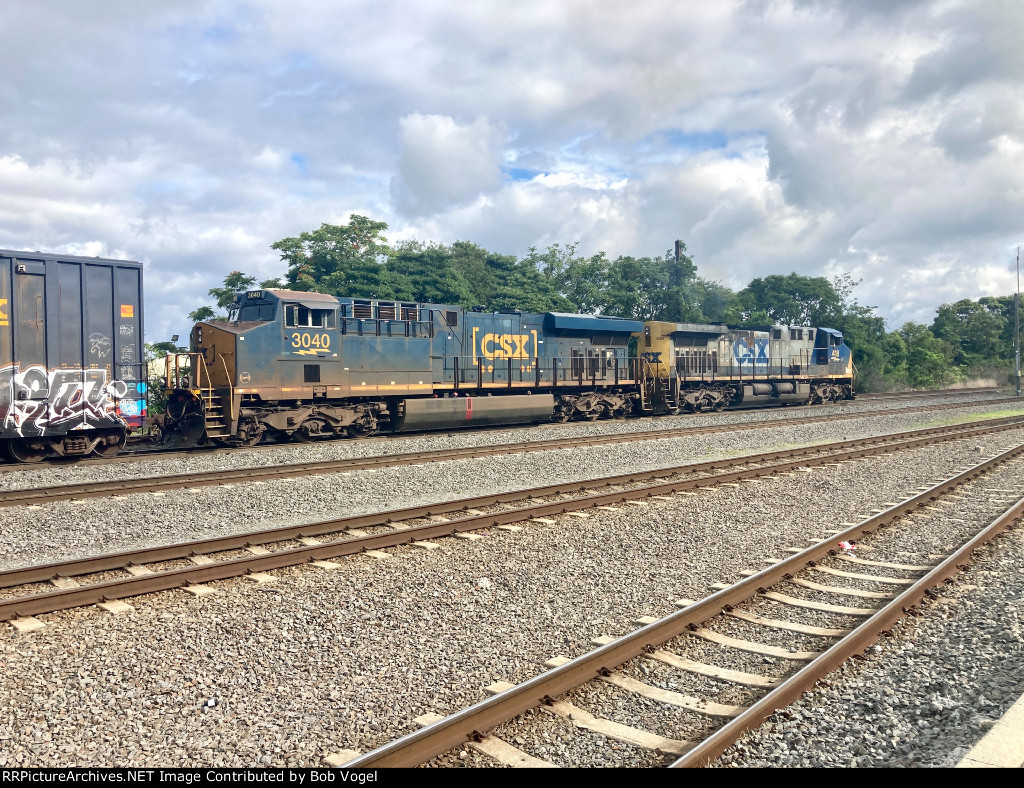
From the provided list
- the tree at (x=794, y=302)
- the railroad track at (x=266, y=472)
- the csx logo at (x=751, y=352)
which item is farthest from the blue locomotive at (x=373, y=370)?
the tree at (x=794, y=302)

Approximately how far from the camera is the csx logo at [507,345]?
19.6 metres

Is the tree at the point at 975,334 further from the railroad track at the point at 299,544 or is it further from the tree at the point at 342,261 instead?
the railroad track at the point at 299,544

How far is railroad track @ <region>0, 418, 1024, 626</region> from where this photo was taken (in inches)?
225

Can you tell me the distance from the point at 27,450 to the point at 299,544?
27.0ft

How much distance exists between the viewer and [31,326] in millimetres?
12055

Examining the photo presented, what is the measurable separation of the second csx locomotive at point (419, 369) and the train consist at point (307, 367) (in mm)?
37

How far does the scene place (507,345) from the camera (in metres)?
20.1

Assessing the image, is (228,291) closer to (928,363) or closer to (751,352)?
(751,352)

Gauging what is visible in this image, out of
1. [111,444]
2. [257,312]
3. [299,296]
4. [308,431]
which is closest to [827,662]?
[111,444]

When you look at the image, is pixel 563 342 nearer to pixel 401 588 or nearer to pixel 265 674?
pixel 401 588

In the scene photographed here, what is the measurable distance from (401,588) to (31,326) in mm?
9767

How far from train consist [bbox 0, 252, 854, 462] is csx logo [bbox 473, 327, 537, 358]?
0.04 metres

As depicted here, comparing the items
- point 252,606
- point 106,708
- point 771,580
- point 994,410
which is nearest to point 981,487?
point 771,580

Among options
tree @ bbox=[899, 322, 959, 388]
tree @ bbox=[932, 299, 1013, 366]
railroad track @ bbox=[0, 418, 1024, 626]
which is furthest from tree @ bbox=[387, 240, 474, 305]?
tree @ bbox=[932, 299, 1013, 366]
